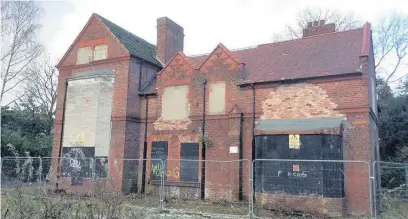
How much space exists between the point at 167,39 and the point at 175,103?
5953 millimetres

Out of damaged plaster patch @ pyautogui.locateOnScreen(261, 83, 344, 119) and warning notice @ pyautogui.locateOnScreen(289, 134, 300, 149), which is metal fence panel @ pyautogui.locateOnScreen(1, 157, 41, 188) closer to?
damaged plaster patch @ pyautogui.locateOnScreen(261, 83, 344, 119)

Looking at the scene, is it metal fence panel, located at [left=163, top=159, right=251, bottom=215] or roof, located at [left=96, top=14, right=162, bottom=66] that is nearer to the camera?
metal fence panel, located at [left=163, top=159, right=251, bottom=215]

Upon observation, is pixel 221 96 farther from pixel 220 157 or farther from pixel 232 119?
pixel 220 157

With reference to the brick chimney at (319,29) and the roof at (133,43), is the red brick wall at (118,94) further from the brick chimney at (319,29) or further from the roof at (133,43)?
the brick chimney at (319,29)

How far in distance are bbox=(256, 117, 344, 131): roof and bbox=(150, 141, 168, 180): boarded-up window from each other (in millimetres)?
5560

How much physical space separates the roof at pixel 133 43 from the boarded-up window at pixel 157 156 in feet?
17.2

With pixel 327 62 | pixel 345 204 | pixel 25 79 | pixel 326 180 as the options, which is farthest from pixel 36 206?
pixel 25 79

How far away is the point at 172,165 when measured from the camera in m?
18.1

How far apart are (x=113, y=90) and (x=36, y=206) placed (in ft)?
39.1

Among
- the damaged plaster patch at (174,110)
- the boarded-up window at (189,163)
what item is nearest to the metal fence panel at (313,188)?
the boarded-up window at (189,163)

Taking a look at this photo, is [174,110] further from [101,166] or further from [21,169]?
[21,169]

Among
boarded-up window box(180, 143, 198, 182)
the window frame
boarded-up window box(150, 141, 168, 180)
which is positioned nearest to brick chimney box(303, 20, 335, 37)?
boarded-up window box(180, 143, 198, 182)

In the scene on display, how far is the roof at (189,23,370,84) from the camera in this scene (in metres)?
15.4

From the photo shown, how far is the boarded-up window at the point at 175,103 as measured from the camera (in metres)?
18.6
